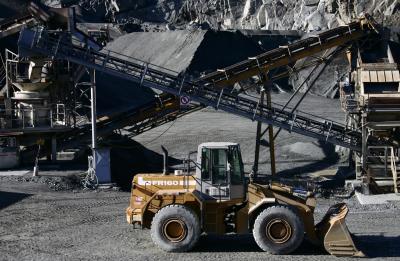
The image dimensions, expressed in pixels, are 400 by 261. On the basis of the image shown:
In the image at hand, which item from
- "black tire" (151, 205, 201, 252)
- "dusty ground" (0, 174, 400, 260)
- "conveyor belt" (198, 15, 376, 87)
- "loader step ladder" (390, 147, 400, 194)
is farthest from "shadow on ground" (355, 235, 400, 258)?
"conveyor belt" (198, 15, 376, 87)

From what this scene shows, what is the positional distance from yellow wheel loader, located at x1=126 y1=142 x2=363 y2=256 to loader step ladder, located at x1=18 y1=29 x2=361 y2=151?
8.30 m

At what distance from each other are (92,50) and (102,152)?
3036 mm

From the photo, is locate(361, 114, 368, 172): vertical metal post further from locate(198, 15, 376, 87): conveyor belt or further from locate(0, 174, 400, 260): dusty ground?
locate(198, 15, 376, 87): conveyor belt

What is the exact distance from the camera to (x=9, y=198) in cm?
1775

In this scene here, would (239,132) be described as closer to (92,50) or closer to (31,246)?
(92,50)

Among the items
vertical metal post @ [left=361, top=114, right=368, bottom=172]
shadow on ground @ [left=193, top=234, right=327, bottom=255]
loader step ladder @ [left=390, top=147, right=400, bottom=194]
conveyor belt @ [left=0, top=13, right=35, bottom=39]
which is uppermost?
conveyor belt @ [left=0, top=13, right=35, bottom=39]

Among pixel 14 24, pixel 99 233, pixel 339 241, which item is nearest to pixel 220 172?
pixel 339 241

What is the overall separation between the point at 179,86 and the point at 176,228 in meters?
9.38

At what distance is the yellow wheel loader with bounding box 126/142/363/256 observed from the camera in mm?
12102

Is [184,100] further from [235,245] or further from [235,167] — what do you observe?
[235,167]

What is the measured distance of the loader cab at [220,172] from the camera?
12.5 meters

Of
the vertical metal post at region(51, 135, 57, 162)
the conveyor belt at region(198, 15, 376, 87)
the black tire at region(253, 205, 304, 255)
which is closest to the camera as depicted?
the black tire at region(253, 205, 304, 255)

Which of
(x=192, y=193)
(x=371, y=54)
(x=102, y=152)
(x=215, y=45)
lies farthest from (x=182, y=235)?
(x=215, y=45)

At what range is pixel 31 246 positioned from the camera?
1290cm
